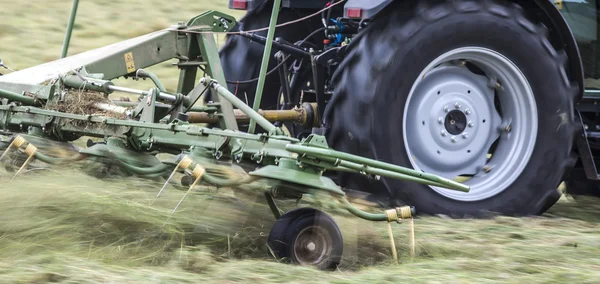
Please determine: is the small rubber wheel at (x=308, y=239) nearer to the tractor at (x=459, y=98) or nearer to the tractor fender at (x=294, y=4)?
the tractor at (x=459, y=98)

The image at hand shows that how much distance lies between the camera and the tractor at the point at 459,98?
518 cm

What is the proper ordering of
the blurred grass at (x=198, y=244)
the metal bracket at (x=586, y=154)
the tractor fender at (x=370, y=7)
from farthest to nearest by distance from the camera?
the metal bracket at (x=586, y=154), the tractor fender at (x=370, y=7), the blurred grass at (x=198, y=244)

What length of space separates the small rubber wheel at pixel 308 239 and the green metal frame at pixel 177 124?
5.5 inches

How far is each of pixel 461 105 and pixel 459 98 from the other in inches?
1.6

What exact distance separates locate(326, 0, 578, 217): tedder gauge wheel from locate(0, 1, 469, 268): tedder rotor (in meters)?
0.46

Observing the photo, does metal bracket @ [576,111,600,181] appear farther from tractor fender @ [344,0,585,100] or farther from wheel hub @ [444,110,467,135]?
wheel hub @ [444,110,467,135]

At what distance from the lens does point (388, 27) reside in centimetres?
524

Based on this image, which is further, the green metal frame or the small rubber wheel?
the green metal frame

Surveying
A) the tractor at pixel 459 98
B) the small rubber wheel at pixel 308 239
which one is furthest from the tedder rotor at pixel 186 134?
the tractor at pixel 459 98

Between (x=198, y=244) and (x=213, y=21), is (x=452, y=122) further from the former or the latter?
(x=198, y=244)

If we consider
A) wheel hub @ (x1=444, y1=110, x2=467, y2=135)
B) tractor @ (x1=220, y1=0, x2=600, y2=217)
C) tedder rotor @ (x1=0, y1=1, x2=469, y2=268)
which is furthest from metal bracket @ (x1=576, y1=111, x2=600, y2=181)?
tedder rotor @ (x1=0, y1=1, x2=469, y2=268)

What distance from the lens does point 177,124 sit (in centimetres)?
488

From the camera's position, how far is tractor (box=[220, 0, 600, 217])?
5.18m

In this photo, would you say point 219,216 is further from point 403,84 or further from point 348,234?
point 403,84
